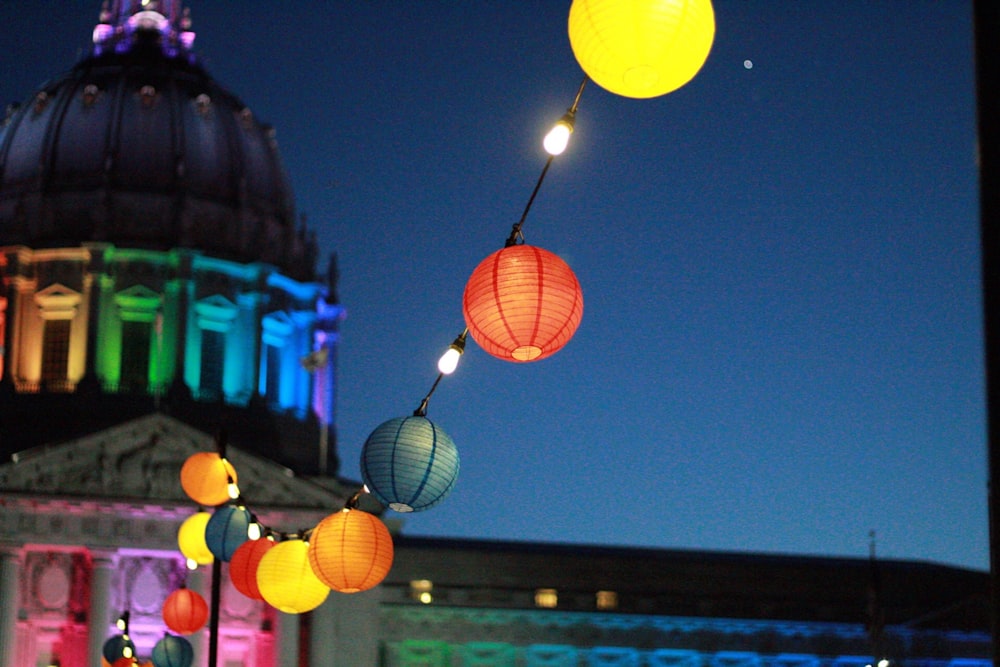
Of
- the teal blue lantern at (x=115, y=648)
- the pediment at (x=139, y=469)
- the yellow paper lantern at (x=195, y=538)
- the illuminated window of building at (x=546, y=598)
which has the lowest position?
the teal blue lantern at (x=115, y=648)

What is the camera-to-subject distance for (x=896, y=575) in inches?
3100

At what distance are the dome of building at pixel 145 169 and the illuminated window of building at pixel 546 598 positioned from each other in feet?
66.1

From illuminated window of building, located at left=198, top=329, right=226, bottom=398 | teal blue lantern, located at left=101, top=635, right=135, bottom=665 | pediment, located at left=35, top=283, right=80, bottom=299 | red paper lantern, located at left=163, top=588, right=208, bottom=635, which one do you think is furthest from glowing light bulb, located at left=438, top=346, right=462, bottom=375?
pediment, located at left=35, top=283, right=80, bottom=299

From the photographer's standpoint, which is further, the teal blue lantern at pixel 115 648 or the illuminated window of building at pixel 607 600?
the illuminated window of building at pixel 607 600

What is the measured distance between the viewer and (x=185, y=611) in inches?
1345

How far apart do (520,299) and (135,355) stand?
6103 centimetres

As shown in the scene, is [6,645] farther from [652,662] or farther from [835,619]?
[835,619]

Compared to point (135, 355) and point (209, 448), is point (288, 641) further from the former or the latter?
point (135, 355)

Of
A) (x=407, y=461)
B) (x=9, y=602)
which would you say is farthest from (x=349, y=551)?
(x=9, y=602)

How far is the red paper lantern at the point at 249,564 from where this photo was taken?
26500 mm

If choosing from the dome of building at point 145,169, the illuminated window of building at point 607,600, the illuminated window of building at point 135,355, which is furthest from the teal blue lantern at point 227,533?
the dome of building at point 145,169

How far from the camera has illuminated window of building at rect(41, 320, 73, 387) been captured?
248 feet

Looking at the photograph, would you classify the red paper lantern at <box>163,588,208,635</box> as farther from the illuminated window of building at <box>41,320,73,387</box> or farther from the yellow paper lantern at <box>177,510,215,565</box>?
→ the illuminated window of building at <box>41,320,73,387</box>

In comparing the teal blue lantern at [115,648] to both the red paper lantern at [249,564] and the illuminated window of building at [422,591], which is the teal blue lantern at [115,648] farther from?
the illuminated window of building at [422,591]
